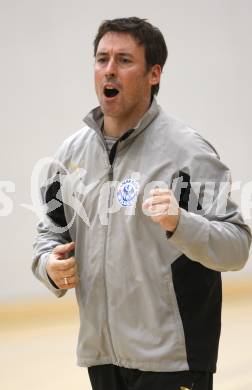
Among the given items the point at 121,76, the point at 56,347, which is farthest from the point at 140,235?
the point at 56,347

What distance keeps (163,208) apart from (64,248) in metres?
0.41

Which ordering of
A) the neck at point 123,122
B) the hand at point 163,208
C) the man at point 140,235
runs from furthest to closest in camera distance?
the neck at point 123,122
the man at point 140,235
the hand at point 163,208

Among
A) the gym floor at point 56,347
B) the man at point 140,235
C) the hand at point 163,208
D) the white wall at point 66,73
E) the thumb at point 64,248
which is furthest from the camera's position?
the white wall at point 66,73

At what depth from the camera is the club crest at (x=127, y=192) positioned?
1905 mm

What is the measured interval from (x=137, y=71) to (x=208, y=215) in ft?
1.57

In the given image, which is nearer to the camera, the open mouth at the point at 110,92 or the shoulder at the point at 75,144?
the open mouth at the point at 110,92

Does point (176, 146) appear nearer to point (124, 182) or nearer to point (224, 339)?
point (124, 182)

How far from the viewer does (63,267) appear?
1913 millimetres

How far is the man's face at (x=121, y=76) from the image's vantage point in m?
1.99

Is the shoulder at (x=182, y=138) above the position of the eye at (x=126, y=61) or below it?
below

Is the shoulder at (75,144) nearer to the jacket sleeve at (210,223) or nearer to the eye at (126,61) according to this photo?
the eye at (126,61)

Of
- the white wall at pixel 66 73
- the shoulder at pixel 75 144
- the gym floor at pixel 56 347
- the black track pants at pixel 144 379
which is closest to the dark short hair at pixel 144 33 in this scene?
the shoulder at pixel 75 144

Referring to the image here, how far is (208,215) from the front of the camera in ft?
5.98

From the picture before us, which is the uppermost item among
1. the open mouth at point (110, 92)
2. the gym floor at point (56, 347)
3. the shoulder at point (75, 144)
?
the open mouth at point (110, 92)
